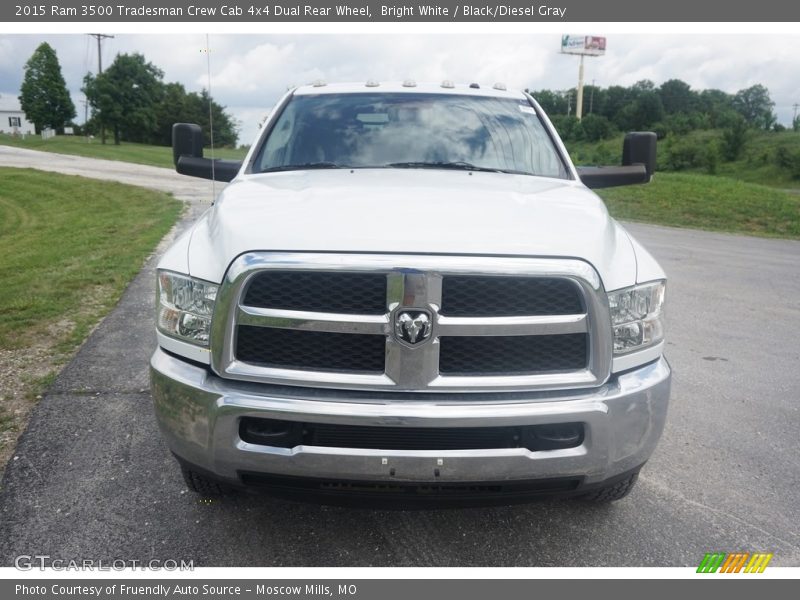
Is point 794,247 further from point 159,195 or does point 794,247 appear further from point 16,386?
point 159,195

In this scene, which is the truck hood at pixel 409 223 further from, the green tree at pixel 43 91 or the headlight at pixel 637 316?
the green tree at pixel 43 91

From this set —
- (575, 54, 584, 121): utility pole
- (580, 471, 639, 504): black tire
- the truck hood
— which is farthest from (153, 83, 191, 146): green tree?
(580, 471, 639, 504): black tire

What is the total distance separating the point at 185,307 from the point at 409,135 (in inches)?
73.6

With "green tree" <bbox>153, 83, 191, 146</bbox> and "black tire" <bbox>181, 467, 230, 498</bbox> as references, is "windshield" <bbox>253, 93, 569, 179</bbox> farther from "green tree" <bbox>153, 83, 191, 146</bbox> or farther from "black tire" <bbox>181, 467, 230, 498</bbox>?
"green tree" <bbox>153, 83, 191, 146</bbox>

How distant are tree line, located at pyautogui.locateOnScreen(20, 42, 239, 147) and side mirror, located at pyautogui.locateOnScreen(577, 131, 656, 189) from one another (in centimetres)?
5596

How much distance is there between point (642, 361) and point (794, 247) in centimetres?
1186

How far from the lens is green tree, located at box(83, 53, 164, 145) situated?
59812 mm

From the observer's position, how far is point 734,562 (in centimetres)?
279

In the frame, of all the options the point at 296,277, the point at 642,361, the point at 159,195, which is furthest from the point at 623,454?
the point at 159,195

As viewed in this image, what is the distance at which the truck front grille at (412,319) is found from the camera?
2355 mm

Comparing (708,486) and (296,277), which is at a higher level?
(296,277)

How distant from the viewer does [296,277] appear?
7.92 ft

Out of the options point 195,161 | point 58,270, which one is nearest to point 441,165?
point 195,161

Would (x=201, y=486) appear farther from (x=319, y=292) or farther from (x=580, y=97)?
(x=580, y=97)
